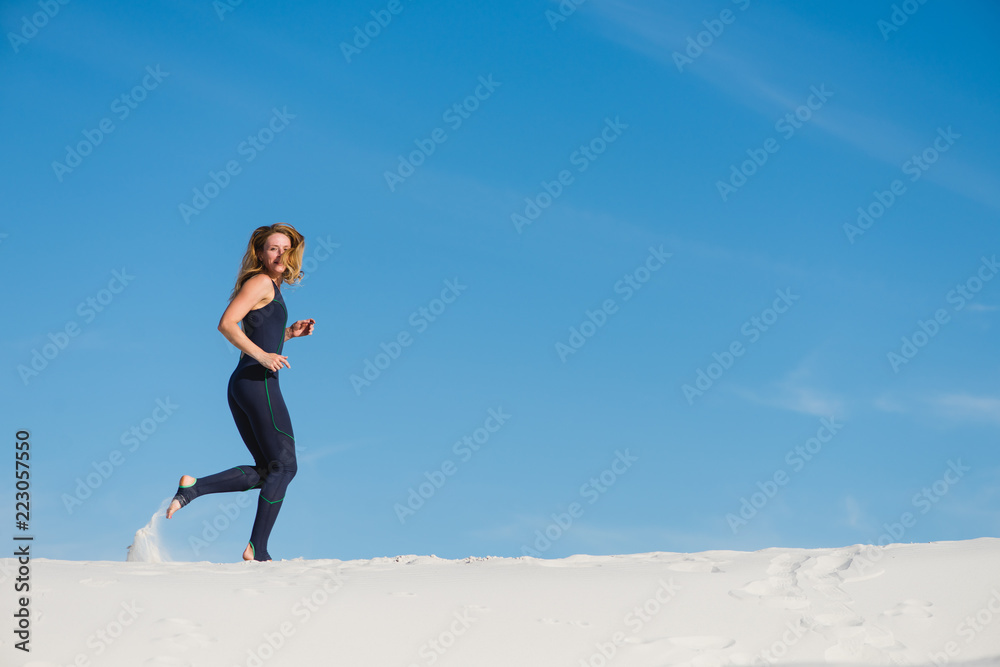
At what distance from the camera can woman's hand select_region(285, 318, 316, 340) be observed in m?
6.14

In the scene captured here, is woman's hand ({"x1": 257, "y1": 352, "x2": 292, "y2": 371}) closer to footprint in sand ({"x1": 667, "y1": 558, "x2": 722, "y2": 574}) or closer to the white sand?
the white sand

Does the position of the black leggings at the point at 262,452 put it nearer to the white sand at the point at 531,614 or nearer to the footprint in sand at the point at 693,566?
the white sand at the point at 531,614

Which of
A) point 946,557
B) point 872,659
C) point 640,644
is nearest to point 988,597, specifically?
point 946,557

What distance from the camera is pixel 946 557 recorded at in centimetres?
464

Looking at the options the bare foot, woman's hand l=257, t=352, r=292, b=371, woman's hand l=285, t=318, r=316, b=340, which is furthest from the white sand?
woman's hand l=285, t=318, r=316, b=340

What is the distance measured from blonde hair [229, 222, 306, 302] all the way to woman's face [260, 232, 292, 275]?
23 mm

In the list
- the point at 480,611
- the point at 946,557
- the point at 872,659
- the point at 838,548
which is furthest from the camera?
the point at 838,548

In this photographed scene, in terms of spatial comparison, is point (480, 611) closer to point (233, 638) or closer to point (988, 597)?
point (233, 638)

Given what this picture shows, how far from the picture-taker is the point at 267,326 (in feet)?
19.1

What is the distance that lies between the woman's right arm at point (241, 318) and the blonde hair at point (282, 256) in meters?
0.13

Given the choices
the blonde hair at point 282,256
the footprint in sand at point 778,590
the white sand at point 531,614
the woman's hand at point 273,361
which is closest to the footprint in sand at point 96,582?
the white sand at point 531,614

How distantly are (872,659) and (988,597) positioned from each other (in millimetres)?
931

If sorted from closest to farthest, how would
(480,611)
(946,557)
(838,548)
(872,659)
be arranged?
(872,659) < (480,611) < (946,557) < (838,548)

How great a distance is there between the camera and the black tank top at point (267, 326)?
578cm
